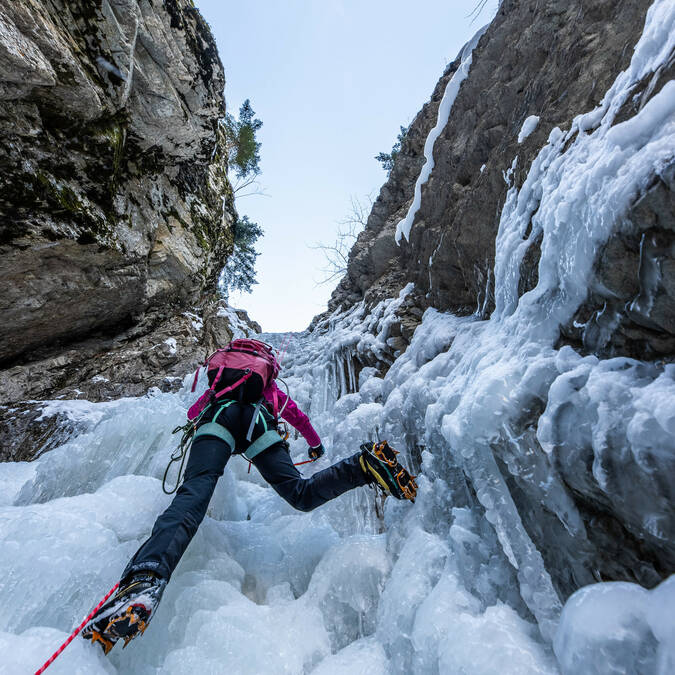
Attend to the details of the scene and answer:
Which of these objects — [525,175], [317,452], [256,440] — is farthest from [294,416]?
[525,175]

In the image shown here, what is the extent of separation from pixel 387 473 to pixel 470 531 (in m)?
0.62

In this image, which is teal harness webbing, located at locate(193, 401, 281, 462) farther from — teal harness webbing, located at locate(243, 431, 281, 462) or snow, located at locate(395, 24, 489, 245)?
snow, located at locate(395, 24, 489, 245)

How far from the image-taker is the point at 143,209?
6.58 meters

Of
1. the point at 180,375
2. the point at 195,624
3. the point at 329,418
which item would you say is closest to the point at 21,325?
the point at 180,375

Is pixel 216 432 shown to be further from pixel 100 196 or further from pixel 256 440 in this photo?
pixel 100 196

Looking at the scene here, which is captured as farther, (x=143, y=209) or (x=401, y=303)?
(x=143, y=209)

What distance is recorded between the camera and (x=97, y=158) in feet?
17.4

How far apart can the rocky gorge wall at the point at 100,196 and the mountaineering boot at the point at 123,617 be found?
167 inches

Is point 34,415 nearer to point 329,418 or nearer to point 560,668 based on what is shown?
point 329,418

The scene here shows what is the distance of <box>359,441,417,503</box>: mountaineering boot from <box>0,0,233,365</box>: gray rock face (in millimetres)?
4861

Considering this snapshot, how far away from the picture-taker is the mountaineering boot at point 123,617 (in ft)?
5.10

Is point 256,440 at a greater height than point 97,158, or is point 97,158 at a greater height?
point 97,158

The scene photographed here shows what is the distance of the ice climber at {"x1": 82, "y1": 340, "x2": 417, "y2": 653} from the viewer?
1617 millimetres

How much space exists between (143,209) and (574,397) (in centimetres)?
712
